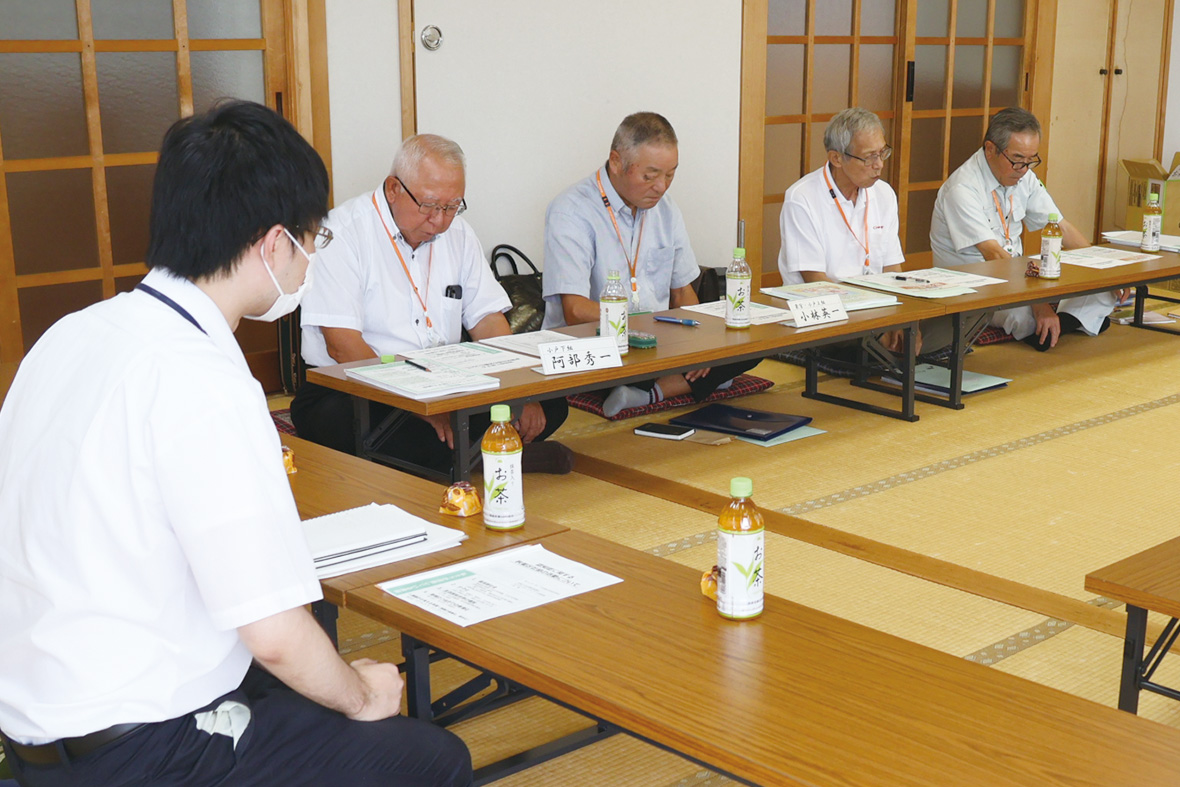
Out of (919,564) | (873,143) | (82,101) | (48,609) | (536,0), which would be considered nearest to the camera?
(48,609)

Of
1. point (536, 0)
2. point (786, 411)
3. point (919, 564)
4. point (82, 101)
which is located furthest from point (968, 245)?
point (82, 101)

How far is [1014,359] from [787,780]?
4.40m

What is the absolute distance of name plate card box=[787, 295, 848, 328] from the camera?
3.77 metres

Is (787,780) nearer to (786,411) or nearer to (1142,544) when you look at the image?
(1142,544)

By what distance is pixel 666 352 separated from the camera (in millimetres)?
3396

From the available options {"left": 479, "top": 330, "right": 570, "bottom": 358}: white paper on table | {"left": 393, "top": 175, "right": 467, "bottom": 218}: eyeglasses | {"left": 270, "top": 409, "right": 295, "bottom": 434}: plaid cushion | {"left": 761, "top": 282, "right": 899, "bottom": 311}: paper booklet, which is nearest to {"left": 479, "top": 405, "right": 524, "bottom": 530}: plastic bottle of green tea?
{"left": 479, "top": 330, "right": 570, "bottom": 358}: white paper on table

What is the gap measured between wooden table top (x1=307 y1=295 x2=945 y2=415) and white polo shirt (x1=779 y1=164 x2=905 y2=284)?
51cm

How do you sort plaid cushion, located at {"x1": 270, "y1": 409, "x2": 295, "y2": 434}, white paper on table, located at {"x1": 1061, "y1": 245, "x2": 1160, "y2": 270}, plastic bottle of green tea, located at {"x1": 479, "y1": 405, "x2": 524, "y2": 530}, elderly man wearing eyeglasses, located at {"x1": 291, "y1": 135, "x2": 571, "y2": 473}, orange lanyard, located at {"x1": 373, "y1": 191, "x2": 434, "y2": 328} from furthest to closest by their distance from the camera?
white paper on table, located at {"x1": 1061, "y1": 245, "x2": 1160, "y2": 270} < plaid cushion, located at {"x1": 270, "y1": 409, "x2": 295, "y2": 434} < orange lanyard, located at {"x1": 373, "y1": 191, "x2": 434, "y2": 328} < elderly man wearing eyeglasses, located at {"x1": 291, "y1": 135, "x2": 571, "y2": 473} < plastic bottle of green tea, located at {"x1": 479, "y1": 405, "x2": 524, "y2": 530}

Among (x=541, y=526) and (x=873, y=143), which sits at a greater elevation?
(x=873, y=143)

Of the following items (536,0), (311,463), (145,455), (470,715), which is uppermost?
(536,0)

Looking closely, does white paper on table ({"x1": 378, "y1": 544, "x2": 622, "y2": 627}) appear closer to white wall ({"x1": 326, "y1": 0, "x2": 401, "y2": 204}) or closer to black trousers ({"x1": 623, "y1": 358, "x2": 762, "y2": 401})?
black trousers ({"x1": 623, "y1": 358, "x2": 762, "y2": 401})

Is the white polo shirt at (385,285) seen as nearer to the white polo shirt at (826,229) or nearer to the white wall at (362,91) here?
the white wall at (362,91)

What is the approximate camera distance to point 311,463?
2.30m

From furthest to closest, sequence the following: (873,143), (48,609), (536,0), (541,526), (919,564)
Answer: (536,0) < (873,143) < (919,564) < (541,526) < (48,609)
